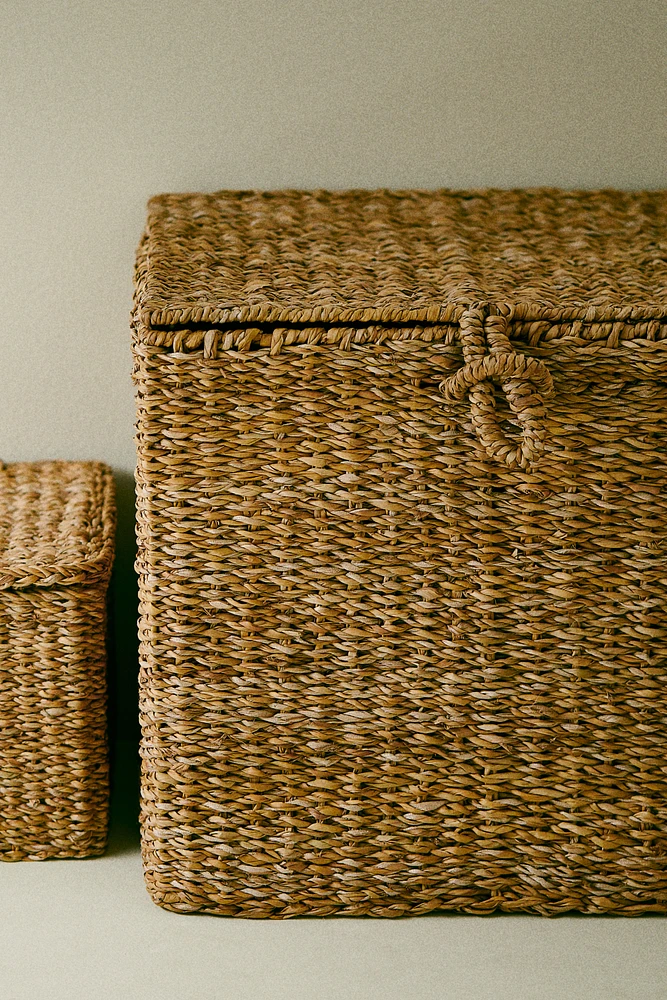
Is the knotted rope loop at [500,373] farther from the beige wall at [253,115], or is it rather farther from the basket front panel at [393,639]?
the beige wall at [253,115]

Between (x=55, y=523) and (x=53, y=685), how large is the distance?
177 millimetres

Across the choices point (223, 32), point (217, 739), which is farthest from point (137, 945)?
point (223, 32)

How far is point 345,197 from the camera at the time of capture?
1.14m

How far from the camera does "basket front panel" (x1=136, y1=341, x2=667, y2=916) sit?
0.88m

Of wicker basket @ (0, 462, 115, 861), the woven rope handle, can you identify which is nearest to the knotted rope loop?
the woven rope handle

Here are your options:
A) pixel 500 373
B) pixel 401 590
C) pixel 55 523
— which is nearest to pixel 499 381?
pixel 500 373

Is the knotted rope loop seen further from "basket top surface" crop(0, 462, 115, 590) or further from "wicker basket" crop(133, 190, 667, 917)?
"basket top surface" crop(0, 462, 115, 590)

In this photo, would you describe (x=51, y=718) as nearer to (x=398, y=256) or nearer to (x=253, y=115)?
(x=398, y=256)

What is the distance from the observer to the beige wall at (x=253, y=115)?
113 cm

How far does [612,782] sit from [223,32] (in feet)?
3.05

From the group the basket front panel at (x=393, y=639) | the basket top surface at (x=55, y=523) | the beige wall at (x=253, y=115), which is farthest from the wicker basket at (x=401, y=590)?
the beige wall at (x=253, y=115)

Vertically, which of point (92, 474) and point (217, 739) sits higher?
point (92, 474)

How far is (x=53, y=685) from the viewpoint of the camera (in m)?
1.00

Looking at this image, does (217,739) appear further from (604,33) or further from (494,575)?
(604,33)
